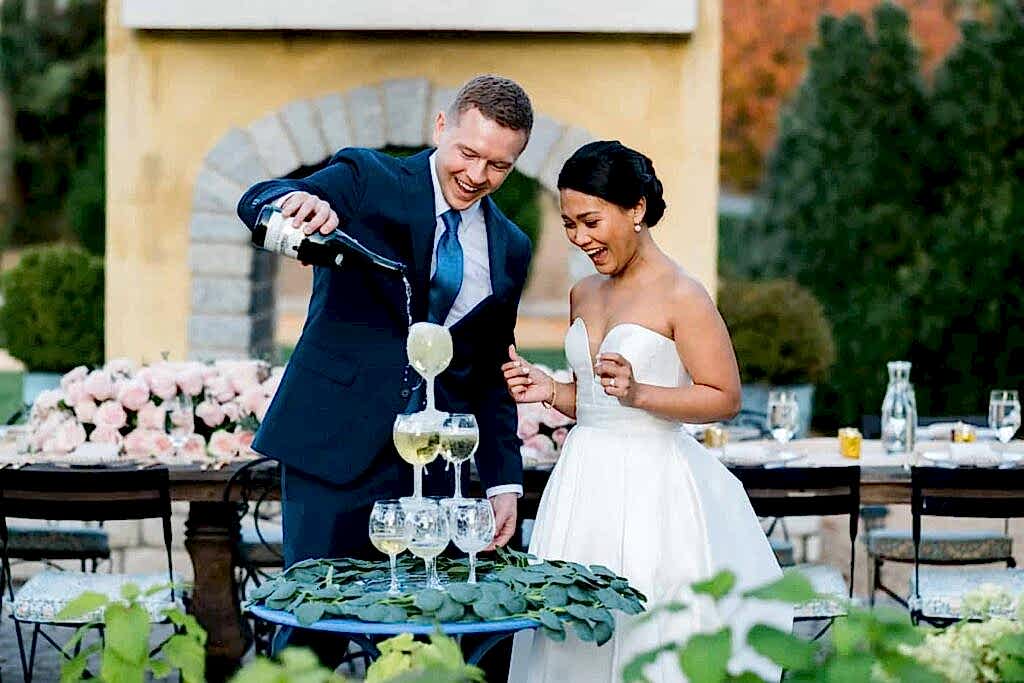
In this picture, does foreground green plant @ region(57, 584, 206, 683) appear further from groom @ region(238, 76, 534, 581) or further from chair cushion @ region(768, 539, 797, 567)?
chair cushion @ region(768, 539, 797, 567)

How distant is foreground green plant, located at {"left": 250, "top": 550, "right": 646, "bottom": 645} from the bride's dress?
0.50m

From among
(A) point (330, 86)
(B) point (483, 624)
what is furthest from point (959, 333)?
(B) point (483, 624)

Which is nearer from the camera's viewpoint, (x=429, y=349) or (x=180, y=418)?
(x=429, y=349)

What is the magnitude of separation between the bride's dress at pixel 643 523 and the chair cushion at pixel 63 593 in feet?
5.05

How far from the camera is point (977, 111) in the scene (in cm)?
1339

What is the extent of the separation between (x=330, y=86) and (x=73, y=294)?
2514 millimetres

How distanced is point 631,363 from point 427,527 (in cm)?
95

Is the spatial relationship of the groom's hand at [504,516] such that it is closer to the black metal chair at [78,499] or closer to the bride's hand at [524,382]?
the bride's hand at [524,382]

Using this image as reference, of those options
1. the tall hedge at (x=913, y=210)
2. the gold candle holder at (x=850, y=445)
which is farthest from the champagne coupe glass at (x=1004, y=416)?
the tall hedge at (x=913, y=210)

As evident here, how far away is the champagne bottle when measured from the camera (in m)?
3.97

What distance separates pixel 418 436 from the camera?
3.86 m

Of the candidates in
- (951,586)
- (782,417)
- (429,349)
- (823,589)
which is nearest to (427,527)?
(429,349)

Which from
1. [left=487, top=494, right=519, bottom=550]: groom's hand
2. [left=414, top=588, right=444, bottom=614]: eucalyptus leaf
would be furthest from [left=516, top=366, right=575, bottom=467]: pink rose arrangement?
[left=414, top=588, right=444, bottom=614]: eucalyptus leaf

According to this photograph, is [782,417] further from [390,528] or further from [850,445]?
[390,528]
